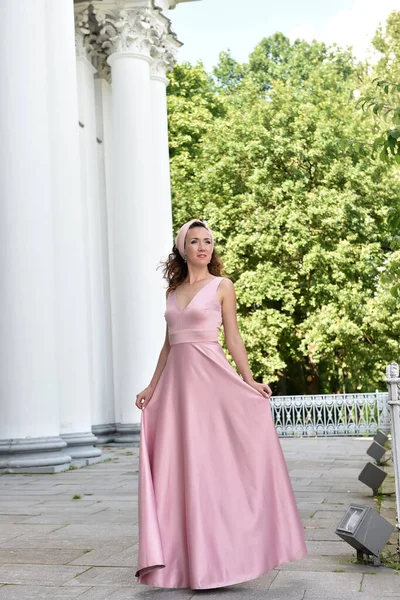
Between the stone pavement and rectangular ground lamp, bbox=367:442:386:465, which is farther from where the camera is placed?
rectangular ground lamp, bbox=367:442:386:465

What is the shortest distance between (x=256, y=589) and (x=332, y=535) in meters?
2.02

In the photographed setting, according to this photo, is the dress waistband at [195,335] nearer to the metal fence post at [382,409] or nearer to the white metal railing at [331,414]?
the metal fence post at [382,409]

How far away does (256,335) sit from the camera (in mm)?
30688

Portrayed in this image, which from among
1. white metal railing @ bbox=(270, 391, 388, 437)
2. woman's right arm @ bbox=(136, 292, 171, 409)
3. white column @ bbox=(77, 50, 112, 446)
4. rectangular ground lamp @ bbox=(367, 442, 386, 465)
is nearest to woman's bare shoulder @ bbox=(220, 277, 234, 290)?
woman's right arm @ bbox=(136, 292, 171, 409)

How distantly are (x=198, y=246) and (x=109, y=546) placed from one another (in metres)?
2.67

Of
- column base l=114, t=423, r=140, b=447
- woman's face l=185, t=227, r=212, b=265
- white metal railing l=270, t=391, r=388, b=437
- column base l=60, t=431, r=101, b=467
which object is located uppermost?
woman's face l=185, t=227, r=212, b=265

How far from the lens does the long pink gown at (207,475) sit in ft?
16.6

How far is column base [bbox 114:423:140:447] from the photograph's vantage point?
18077 mm

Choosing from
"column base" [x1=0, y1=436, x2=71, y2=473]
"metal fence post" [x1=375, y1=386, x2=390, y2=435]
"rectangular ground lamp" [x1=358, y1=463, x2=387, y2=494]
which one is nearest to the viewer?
"rectangular ground lamp" [x1=358, y1=463, x2=387, y2=494]

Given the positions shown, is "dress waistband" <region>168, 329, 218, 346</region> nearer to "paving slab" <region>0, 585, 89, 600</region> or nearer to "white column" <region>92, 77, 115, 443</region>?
"paving slab" <region>0, 585, 89, 600</region>

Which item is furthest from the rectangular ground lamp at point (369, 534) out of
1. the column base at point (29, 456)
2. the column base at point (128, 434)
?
the column base at point (128, 434)

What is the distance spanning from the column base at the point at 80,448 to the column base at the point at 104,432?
409 centimetres

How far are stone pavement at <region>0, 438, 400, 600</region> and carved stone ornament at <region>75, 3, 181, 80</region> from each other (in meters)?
10.2

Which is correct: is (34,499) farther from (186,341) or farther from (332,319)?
(332,319)
